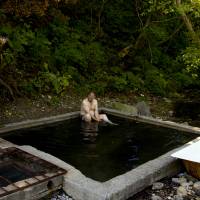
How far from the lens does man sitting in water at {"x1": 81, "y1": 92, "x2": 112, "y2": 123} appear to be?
10461 millimetres

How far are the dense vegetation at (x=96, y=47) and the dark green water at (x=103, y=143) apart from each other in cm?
266

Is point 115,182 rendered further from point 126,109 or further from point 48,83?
point 48,83

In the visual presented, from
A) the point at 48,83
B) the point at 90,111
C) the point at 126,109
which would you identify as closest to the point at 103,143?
the point at 90,111

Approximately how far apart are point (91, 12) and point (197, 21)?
4950mm

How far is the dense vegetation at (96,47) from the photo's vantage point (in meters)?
12.2

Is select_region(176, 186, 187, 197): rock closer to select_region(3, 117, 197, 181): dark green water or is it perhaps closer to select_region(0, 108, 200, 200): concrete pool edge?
select_region(0, 108, 200, 200): concrete pool edge

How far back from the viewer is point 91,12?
1748 centimetres

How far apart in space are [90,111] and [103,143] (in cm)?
200

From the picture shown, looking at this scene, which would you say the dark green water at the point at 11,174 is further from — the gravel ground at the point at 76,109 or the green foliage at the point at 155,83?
the green foliage at the point at 155,83

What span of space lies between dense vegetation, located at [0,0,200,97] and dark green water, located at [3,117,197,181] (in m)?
2.66

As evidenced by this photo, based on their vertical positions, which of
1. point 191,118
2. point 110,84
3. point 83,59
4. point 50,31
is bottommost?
point 191,118

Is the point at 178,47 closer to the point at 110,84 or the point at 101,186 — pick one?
the point at 110,84

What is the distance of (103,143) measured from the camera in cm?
870

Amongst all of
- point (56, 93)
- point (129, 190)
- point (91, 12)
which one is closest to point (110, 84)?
point (56, 93)
